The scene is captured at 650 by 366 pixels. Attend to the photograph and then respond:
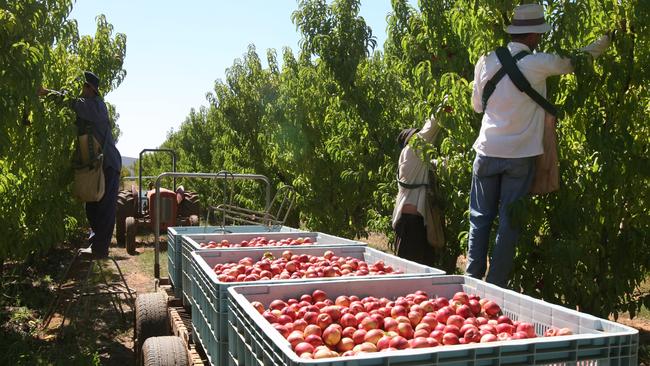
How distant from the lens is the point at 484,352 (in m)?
2.09

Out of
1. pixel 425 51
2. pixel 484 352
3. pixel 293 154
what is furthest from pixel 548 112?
pixel 293 154

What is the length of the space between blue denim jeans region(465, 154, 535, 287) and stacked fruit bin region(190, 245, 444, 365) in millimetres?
646

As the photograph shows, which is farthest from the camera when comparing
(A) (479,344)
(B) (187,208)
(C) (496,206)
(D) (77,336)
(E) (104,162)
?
(B) (187,208)

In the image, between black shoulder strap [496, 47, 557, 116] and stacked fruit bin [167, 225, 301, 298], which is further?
stacked fruit bin [167, 225, 301, 298]

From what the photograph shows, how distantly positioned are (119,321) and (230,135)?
10442 millimetres

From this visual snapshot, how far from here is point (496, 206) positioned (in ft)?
14.7

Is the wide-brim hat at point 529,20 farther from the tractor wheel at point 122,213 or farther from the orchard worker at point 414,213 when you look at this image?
the tractor wheel at point 122,213

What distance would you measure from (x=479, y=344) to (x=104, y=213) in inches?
249

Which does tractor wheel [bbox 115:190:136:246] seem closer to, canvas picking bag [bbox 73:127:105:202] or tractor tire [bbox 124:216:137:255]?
tractor tire [bbox 124:216:137:255]

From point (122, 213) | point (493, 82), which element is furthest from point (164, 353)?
point (122, 213)

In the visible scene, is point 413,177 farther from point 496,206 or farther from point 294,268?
point 294,268

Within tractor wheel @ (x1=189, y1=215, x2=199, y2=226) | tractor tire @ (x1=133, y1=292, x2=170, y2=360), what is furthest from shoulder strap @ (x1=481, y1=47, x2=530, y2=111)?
tractor wheel @ (x1=189, y1=215, x2=199, y2=226)

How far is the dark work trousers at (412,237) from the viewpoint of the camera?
661cm

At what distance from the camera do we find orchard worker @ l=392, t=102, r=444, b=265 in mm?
6492
